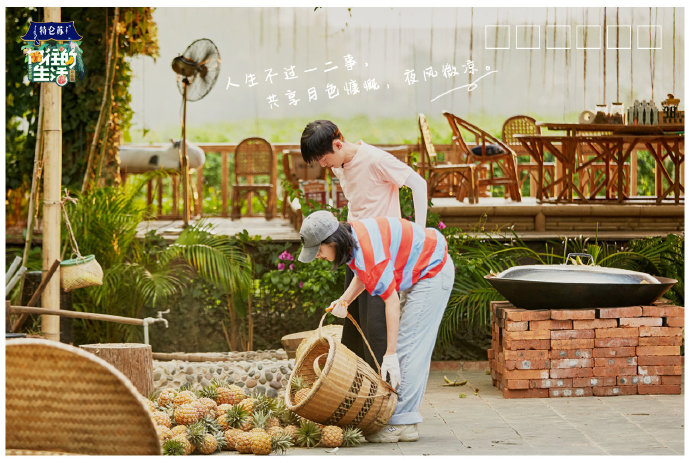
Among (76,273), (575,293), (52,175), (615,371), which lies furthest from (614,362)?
(52,175)

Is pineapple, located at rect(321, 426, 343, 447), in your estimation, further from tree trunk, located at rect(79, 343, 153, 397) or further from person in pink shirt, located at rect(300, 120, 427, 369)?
tree trunk, located at rect(79, 343, 153, 397)

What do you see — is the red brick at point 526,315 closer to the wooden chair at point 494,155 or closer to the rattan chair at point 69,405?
the rattan chair at point 69,405

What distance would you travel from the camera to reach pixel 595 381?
5566 millimetres

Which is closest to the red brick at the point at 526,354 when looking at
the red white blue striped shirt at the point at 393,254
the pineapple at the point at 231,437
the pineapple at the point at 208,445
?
the red white blue striped shirt at the point at 393,254

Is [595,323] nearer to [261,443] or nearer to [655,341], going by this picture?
[655,341]

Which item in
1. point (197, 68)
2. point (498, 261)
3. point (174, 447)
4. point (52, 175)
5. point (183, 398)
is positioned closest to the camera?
point (174, 447)

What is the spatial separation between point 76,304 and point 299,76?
13.9 feet

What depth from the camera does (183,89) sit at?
25.3 feet

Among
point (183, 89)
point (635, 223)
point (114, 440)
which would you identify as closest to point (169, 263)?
point (183, 89)

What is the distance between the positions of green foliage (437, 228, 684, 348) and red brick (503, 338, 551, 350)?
2.37ft

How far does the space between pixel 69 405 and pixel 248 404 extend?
1918 millimetres

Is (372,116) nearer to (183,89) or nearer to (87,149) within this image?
(183,89)

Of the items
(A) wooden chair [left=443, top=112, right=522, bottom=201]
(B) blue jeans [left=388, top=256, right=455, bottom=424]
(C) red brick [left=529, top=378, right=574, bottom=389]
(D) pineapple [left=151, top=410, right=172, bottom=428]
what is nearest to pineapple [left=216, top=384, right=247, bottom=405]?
(D) pineapple [left=151, top=410, right=172, bottom=428]

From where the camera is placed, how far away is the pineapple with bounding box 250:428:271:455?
168 inches
